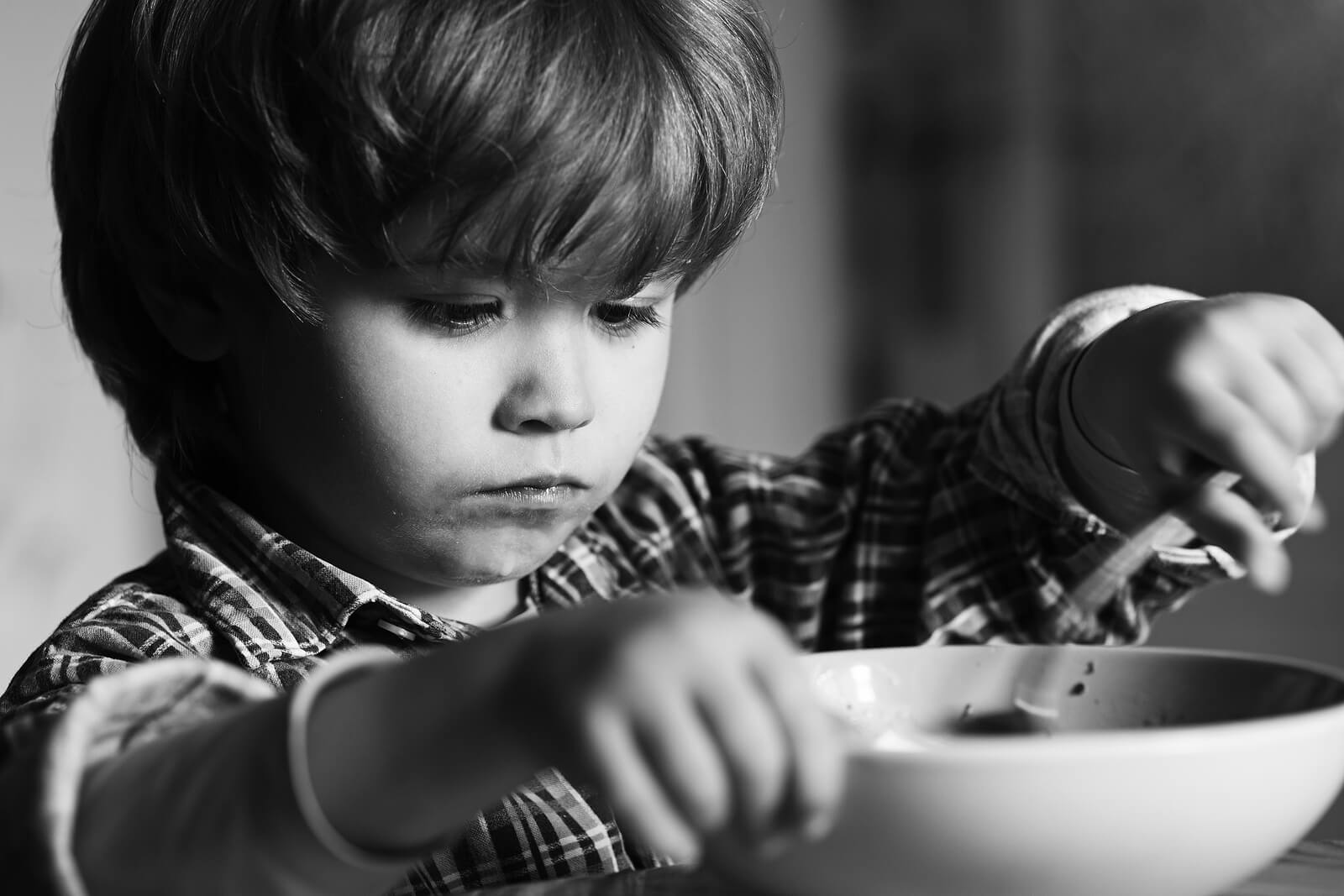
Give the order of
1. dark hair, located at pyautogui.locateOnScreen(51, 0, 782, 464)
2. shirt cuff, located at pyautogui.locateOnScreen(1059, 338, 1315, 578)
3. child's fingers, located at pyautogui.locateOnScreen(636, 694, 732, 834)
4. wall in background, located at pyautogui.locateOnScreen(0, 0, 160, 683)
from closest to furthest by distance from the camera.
→ child's fingers, located at pyautogui.locateOnScreen(636, 694, 732, 834), dark hair, located at pyautogui.locateOnScreen(51, 0, 782, 464), shirt cuff, located at pyautogui.locateOnScreen(1059, 338, 1315, 578), wall in background, located at pyautogui.locateOnScreen(0, 0, 160, 683)

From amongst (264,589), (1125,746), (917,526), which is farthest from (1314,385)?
(264,589)

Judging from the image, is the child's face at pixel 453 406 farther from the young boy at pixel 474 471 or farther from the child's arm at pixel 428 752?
→ the child's arm at pixel 428 752

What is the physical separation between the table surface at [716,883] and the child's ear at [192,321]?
0.36m

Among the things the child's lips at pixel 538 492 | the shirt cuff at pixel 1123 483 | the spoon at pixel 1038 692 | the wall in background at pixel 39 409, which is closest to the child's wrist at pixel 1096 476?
the shirt cuff at pixel 1123 483

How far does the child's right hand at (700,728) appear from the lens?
13.5 inches

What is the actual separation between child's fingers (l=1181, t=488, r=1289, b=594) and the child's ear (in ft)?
1.60

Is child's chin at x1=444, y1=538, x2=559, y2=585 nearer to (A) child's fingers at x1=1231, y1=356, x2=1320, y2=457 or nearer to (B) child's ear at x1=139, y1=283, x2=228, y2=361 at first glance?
(B) child's ear at x1=139, y1=283, x2=228, y2=361

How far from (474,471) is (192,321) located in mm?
199

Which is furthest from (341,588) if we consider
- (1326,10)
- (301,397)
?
(1326,10)

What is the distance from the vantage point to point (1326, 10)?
1.97m

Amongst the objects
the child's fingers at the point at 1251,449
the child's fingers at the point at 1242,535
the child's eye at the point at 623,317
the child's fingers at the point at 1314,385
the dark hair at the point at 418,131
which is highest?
the dark hair at the point at 418,131

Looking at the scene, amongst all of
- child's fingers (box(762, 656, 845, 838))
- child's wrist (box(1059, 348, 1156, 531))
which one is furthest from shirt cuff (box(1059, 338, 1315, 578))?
child's fingers (box(762, 656, 845, 838))

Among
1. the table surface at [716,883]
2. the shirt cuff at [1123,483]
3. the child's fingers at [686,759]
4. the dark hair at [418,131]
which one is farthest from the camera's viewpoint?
the shirt cuff at [1123,483]

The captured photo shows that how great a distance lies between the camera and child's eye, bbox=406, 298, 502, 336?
64 cm
